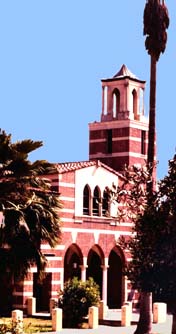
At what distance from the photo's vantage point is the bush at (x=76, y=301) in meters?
42.6

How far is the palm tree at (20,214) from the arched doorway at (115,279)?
25.0 meters

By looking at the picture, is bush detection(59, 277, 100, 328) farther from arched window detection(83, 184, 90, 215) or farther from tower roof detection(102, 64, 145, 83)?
tower roof detection(102, 64, 145, 83)

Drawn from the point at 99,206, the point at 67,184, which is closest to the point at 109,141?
the point at 99,206

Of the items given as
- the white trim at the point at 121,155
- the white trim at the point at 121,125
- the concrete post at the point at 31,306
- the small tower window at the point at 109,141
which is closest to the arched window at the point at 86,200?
the concrete post at the point at 31,306

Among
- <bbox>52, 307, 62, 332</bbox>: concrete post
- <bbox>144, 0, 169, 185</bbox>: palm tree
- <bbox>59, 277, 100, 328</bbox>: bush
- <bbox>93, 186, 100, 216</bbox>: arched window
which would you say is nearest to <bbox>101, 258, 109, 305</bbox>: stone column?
<bbox>93, 186, 100, 216</bbox>: arched window

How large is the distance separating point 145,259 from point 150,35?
44.7 ft

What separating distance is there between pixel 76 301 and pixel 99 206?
11.7 m

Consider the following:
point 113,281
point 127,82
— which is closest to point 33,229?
point 113,281

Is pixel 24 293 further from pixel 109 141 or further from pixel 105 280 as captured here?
pixel 109 141

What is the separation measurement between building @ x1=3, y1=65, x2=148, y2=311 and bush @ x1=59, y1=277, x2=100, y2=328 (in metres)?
4.82

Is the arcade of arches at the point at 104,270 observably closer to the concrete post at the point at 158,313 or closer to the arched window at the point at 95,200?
the arched window at the point at 95,200

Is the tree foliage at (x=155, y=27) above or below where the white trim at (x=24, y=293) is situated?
above

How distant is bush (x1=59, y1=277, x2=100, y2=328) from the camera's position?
42625mm

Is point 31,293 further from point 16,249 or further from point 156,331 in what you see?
point 16,249
